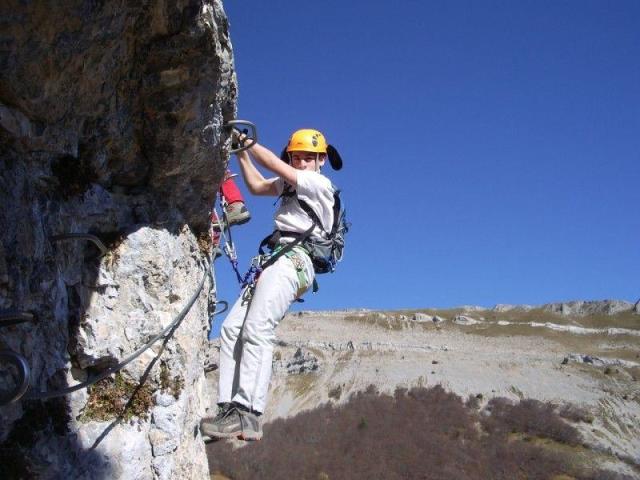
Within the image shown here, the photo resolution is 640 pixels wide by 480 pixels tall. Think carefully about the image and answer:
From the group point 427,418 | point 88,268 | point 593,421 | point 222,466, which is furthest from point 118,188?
point 593,421

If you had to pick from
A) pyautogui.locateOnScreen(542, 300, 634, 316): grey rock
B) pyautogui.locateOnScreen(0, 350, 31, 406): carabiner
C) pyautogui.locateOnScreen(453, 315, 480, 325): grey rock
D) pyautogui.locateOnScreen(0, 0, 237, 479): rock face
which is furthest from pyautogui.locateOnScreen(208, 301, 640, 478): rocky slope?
pyautogui.locateOnScreen(0, 350, 31, 406): carabiner

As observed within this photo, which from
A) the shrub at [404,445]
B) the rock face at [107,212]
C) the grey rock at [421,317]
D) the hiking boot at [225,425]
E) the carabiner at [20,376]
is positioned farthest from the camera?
the grey rock at [421,317]

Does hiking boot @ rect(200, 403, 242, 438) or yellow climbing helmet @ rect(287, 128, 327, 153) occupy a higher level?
yellow climbing helmet @ rect(287, 128, 327, 153)

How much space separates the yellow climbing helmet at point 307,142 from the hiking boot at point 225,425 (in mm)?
2810

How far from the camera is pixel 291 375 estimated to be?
49.6 meters

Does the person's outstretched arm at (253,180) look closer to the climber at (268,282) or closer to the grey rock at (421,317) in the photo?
the climber at (268,282)

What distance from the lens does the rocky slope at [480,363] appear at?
38.2 meters

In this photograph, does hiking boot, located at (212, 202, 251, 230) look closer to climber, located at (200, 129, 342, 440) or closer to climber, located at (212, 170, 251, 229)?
climber, located at (212, 170, 251, 229)

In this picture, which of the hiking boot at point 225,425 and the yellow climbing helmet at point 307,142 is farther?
the yellow climbing helmet at point 307,142

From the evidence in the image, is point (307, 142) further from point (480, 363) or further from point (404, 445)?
point (480, 363)

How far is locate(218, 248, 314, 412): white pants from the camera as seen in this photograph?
605cm

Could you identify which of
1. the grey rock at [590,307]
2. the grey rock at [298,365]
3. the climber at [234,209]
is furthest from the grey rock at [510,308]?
the climber at [234,209]

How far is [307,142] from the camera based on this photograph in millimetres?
7121

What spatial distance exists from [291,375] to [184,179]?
145 ft
